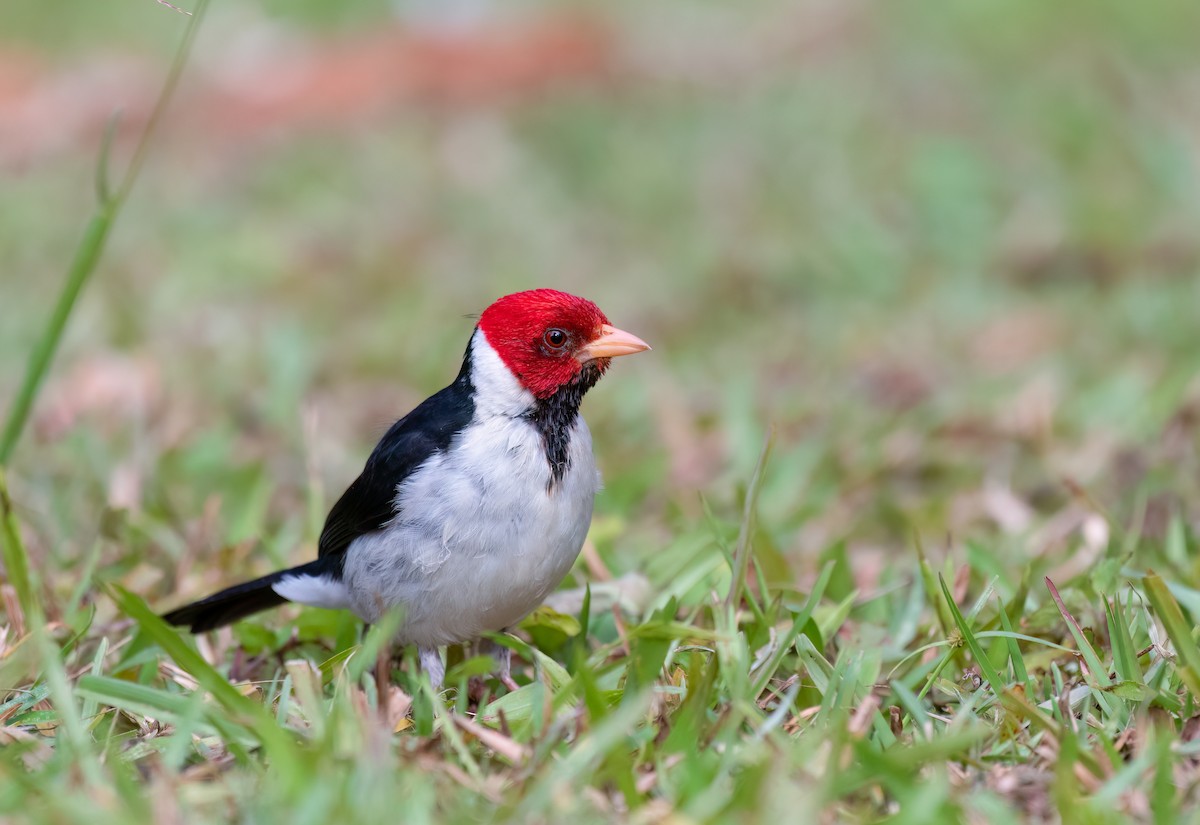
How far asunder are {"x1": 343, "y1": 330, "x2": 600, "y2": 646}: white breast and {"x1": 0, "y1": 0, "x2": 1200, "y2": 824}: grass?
176 millimetres

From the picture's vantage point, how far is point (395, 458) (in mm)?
3316

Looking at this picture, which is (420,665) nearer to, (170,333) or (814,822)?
(814,822)

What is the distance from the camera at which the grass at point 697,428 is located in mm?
2494

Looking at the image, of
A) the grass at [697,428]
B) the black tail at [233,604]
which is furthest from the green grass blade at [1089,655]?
the black tail at [233,604]

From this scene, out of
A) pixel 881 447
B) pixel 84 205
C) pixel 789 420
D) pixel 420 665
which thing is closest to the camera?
pixel 420 665

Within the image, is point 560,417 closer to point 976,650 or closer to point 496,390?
point 496,390

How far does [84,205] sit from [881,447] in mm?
5975

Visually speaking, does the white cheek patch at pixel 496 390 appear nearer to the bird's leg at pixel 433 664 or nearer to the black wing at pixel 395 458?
the black wing at pixel 395 458

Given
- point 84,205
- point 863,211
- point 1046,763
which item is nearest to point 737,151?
point 863,211

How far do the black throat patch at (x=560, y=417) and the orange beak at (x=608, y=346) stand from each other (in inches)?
1.1

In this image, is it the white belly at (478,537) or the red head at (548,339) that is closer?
the white belly at (478,537)

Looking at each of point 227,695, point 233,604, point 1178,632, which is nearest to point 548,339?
point 233,604

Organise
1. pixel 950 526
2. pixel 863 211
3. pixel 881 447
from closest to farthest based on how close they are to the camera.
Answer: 1. pixel 950 526
2. pixel 881 447
3. pixel 863 211

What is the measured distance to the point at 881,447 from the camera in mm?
5035
